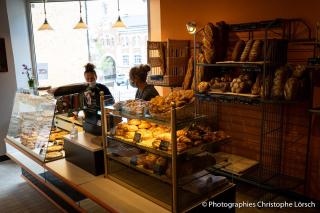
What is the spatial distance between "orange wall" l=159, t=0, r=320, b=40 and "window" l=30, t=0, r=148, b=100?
114 cm

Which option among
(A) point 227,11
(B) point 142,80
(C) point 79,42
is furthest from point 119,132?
(C) point 79,42

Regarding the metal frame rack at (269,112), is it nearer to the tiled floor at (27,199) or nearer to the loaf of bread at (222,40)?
the loaf of bread at (222,40)

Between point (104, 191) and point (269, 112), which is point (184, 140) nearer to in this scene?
point (104, 191)

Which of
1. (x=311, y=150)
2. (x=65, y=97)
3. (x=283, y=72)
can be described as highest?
(x=283, y=72)

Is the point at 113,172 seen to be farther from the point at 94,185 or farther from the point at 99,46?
the point at 99,46

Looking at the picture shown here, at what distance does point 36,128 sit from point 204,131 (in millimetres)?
2081

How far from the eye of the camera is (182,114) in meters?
1.87

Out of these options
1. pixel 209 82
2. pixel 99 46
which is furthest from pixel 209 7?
pixel 99 46

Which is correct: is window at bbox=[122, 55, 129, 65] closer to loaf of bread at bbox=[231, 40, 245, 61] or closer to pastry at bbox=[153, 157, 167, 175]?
loaf of bread at bbox=[231, 40, 245, 61]

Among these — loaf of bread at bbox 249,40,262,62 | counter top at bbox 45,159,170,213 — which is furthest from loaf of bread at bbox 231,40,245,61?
counter top at bbox 45,159,170,213

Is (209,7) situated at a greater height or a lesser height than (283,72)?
greater

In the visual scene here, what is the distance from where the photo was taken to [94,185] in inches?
92.4

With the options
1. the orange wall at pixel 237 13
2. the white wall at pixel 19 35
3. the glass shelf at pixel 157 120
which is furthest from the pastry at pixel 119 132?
the white wall at pixel 19 35

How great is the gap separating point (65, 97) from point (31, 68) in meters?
2.35
